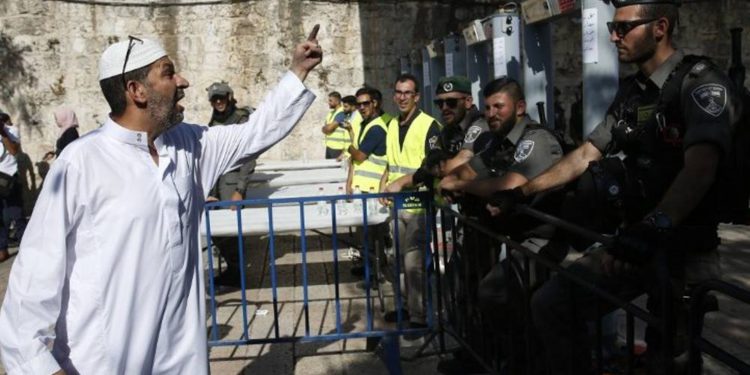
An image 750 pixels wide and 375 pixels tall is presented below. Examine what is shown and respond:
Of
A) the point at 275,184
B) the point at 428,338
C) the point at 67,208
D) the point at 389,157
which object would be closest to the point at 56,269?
the point at 67,208

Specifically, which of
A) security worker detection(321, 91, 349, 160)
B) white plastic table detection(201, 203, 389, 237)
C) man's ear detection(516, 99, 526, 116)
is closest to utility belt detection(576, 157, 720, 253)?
man's ear detection(516, 99, 526, 116)

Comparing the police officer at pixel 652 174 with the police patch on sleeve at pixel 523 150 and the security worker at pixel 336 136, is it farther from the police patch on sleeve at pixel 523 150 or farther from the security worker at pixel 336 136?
the security worker at pixel 336 136

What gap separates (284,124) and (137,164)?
0.61 meters

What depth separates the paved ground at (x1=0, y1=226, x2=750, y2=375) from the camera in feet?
15.0

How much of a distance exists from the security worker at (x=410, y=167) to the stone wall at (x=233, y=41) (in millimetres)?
7610

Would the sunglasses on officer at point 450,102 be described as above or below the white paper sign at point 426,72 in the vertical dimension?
below

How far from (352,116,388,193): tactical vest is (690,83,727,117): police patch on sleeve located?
374 centimetres

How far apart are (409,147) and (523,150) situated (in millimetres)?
1839

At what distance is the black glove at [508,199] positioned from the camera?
3.16 m

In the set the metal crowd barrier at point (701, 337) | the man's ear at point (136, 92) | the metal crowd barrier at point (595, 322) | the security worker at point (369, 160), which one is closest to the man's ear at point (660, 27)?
the metal crowd barrier at point (595, 322)

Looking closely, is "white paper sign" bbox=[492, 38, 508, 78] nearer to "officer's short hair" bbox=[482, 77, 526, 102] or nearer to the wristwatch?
"officer's short hair" bbox=[482, 77, 526, 102]

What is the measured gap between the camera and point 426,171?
4.29m

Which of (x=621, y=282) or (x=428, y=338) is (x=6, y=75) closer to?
(x=428, y=338)

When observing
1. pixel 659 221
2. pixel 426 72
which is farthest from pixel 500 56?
pixel 426 72
